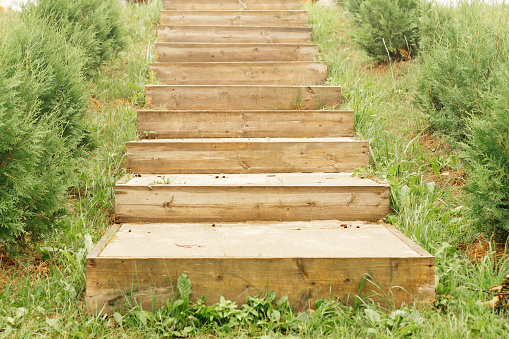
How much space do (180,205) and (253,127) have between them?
3.55ft

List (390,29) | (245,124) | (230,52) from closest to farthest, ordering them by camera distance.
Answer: (245,124) < (390,29) < (230,52)

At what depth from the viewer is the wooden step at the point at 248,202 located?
2.53 metres

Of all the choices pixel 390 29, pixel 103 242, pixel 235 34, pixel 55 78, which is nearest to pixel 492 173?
pixel 103 242

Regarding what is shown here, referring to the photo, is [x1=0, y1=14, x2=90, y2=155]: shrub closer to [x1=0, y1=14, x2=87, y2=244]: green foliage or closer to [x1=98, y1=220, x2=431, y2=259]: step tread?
[x1=0, y1=14, x2=87, y2=244]: green foliage

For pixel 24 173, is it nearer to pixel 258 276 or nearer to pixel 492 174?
pixel 258 276

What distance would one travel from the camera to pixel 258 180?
274 cm

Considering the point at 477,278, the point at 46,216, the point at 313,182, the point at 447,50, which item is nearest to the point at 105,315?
the point at 46,216

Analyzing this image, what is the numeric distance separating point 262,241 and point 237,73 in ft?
7.86

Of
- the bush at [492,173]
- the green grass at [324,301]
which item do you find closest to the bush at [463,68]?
the green grass at [324,301]

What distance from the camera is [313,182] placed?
2688 millimetres

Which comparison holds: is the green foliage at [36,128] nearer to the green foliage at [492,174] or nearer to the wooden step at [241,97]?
the wooden step at [241,97]

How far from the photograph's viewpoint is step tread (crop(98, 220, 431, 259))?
199 cm

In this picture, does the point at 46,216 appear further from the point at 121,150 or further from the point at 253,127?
the point at 253,127

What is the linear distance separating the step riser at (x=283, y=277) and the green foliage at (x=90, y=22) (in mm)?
2259
